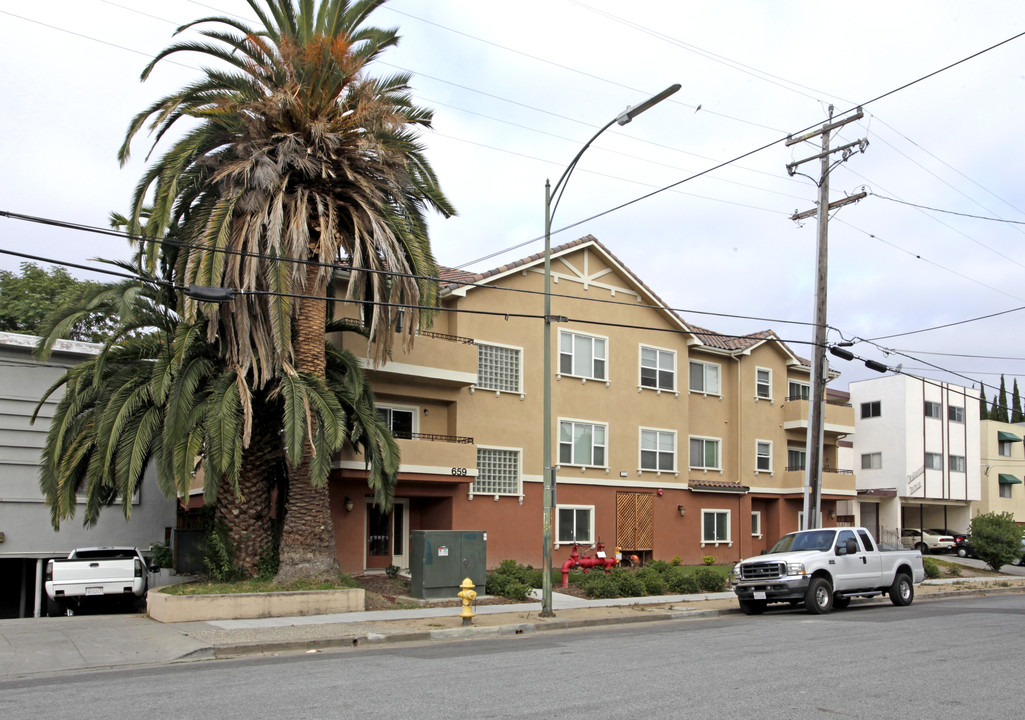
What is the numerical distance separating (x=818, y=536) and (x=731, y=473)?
14.6 meters

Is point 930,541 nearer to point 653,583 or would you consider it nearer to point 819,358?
point 819,358

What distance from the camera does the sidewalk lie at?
45.1ft

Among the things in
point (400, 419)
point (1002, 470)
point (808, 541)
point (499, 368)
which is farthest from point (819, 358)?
point (1002, 470)

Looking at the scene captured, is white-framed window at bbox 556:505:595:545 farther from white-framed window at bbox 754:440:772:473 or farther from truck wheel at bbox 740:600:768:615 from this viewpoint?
white-framed window at bbox 754:440:772:473

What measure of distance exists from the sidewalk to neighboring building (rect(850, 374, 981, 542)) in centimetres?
3315

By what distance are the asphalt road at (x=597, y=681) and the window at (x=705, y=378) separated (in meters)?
19.1

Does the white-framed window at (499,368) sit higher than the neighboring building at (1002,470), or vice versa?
the white-framed window at (499,368)

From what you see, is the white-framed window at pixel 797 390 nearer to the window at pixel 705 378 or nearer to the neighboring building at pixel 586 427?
the neighboring building at pixel 586 427

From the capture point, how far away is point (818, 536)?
20.8 meters

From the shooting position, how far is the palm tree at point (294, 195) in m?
18.4

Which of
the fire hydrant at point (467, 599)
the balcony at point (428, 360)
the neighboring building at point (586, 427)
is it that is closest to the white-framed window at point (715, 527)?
the neighboring building at point (586, 427)

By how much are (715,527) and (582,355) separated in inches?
356

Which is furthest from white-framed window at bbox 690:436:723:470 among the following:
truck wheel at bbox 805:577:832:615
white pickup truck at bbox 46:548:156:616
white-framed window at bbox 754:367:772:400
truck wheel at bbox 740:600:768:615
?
white pickup truck at bbox 46:548:156:616

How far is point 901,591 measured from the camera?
21.9m
